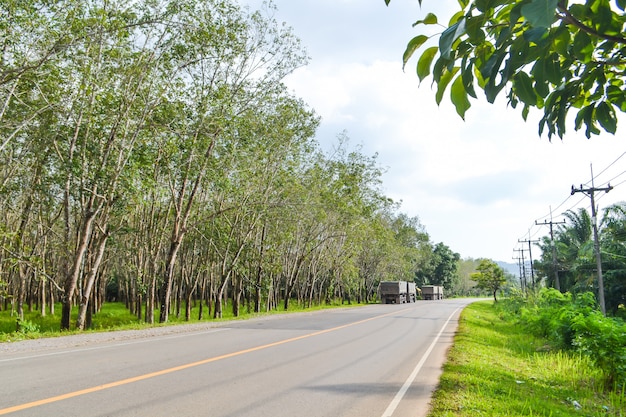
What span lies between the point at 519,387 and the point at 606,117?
7.33 meters

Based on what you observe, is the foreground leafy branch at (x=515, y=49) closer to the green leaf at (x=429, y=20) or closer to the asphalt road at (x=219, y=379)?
the green leaf at (x=429, y=20)

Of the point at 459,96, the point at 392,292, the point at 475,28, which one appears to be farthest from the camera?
the point at 392,292

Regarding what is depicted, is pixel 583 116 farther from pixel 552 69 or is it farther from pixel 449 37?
pixel 449 37

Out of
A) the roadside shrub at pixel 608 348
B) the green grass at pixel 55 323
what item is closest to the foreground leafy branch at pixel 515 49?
the roadside shrub at pixel 608 348

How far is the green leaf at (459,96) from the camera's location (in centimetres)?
190

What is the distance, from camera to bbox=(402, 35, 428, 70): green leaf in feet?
5.91

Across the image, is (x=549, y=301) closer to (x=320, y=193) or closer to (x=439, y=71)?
(x=320, y=193)

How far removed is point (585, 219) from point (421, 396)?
137 feet

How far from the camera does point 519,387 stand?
8273 mm

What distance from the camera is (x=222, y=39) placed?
66.6ft

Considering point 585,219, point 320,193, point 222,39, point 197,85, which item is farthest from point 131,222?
point 585,219

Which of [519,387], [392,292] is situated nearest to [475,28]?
[519,387]

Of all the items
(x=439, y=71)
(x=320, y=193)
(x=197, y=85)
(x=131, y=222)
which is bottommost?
(x=439, y=71)

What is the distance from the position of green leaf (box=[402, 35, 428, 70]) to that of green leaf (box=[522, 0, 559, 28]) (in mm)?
593
